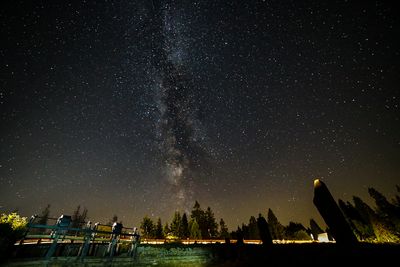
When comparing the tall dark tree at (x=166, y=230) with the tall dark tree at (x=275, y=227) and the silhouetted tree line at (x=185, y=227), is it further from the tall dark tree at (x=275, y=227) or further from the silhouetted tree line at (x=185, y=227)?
the tall dark tree at (x=275, y=227)

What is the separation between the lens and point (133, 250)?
529 inches

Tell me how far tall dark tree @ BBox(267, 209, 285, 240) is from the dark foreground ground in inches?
2235

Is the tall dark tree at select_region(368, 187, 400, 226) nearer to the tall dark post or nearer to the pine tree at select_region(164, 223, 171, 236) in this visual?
the tall dark post

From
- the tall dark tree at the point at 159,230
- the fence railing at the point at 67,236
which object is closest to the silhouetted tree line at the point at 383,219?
the fence railing at the point at 67,236

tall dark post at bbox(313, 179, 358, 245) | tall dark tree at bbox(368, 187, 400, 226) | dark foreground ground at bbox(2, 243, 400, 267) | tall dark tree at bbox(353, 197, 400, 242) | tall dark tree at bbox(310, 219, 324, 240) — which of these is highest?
tall dark tree at bbox(310, 219, 324, 240)

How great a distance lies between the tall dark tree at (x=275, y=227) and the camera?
63806 millimetres

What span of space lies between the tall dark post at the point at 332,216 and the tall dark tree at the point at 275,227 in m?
62.0

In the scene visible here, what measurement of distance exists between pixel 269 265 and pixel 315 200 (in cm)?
376

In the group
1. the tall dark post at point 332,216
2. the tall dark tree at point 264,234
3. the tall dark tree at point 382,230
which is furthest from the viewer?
the tall dark tree at point 382,230

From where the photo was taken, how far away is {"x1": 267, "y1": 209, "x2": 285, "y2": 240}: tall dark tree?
63806 mm

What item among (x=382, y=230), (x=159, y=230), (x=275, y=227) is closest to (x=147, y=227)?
(x=159, y=230)

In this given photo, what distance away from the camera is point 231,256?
14.4 meters

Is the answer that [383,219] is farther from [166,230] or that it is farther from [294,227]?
[294,227]

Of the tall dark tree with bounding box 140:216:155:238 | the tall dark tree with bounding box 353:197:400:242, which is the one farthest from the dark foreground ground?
the tall dark tree with bounding box 140:216:155:238
